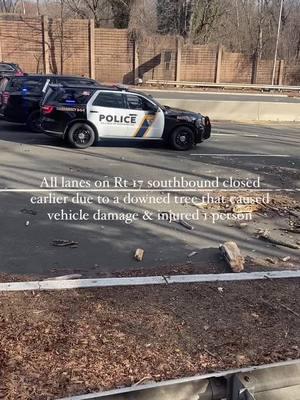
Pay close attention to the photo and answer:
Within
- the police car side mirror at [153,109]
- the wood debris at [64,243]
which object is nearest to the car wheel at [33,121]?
the police car side mirror at [153,109]

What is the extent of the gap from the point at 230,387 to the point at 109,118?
33.9 ft

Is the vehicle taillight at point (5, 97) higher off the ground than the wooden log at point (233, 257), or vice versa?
the vehicle taillight at point (5, 97)

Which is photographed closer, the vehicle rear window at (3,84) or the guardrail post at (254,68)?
the vehicle rear window at (3,84)

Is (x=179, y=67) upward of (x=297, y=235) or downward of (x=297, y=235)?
upward

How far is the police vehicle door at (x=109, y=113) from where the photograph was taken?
12.8m

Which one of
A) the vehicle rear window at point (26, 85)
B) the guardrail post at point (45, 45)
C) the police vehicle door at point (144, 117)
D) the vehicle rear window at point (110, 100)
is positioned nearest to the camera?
the vehicle rear window at point (110, 100)

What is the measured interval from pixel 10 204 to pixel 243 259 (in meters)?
3.92

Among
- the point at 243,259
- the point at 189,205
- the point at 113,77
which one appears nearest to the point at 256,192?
the point at 189,205

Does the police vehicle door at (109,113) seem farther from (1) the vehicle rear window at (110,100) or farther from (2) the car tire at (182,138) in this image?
(2) the car tire at (182,138)

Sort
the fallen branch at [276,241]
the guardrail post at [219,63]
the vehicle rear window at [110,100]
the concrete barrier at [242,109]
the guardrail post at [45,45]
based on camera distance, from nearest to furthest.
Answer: the fallen branch at [276,241] → the vehicle rear window at [110,100] → the concrete barrier at [242,109] → the guardrail post at [45,45] → the guardrail post at [219,63]

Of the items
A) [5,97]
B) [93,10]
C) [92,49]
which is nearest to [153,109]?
[5,97]

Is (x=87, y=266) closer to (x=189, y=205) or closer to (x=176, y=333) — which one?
(x=176, y=333)

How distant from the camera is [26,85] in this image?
1523 centimetres

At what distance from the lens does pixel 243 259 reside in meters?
5.69
